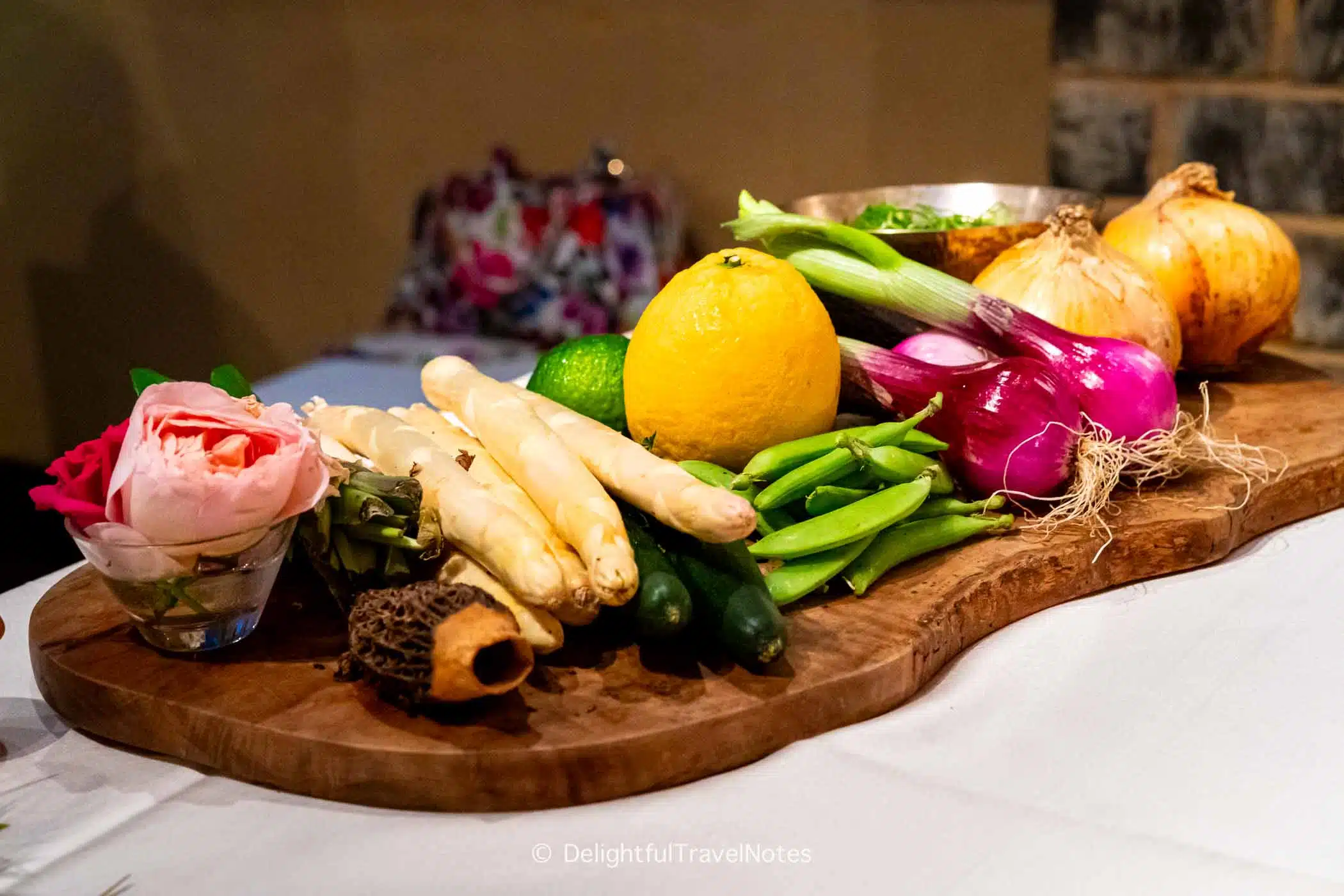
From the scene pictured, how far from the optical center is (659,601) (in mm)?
782

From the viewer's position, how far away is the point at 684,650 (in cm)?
85

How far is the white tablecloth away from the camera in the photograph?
2.21 feet

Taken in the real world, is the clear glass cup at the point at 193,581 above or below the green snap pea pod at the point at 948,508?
above

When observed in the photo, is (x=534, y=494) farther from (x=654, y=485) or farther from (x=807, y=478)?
(x=807, y=478)

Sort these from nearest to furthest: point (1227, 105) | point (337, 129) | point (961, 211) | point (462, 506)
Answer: point (462, 506) → point (961, 211) → point (1227, 105) → point (337, 129)

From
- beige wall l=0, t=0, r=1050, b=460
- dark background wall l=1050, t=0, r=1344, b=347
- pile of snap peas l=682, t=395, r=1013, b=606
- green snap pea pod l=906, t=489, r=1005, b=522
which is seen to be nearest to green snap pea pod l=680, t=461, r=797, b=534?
pile of snap peas l=682, t=395, r=1013, b=606

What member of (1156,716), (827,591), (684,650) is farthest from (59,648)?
(1156,716)

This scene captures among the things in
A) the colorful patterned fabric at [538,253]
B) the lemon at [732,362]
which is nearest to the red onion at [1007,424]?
the lemon at [732,362]

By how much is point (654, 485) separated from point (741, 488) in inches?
6.5

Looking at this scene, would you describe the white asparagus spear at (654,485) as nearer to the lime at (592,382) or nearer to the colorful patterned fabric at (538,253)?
the lime at (592,382)

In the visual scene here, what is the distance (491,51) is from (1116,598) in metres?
3.07

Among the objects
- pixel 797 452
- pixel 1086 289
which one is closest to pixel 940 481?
pixel 797 452

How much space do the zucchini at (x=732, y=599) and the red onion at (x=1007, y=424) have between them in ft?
1.02

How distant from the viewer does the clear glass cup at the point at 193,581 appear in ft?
2.54
